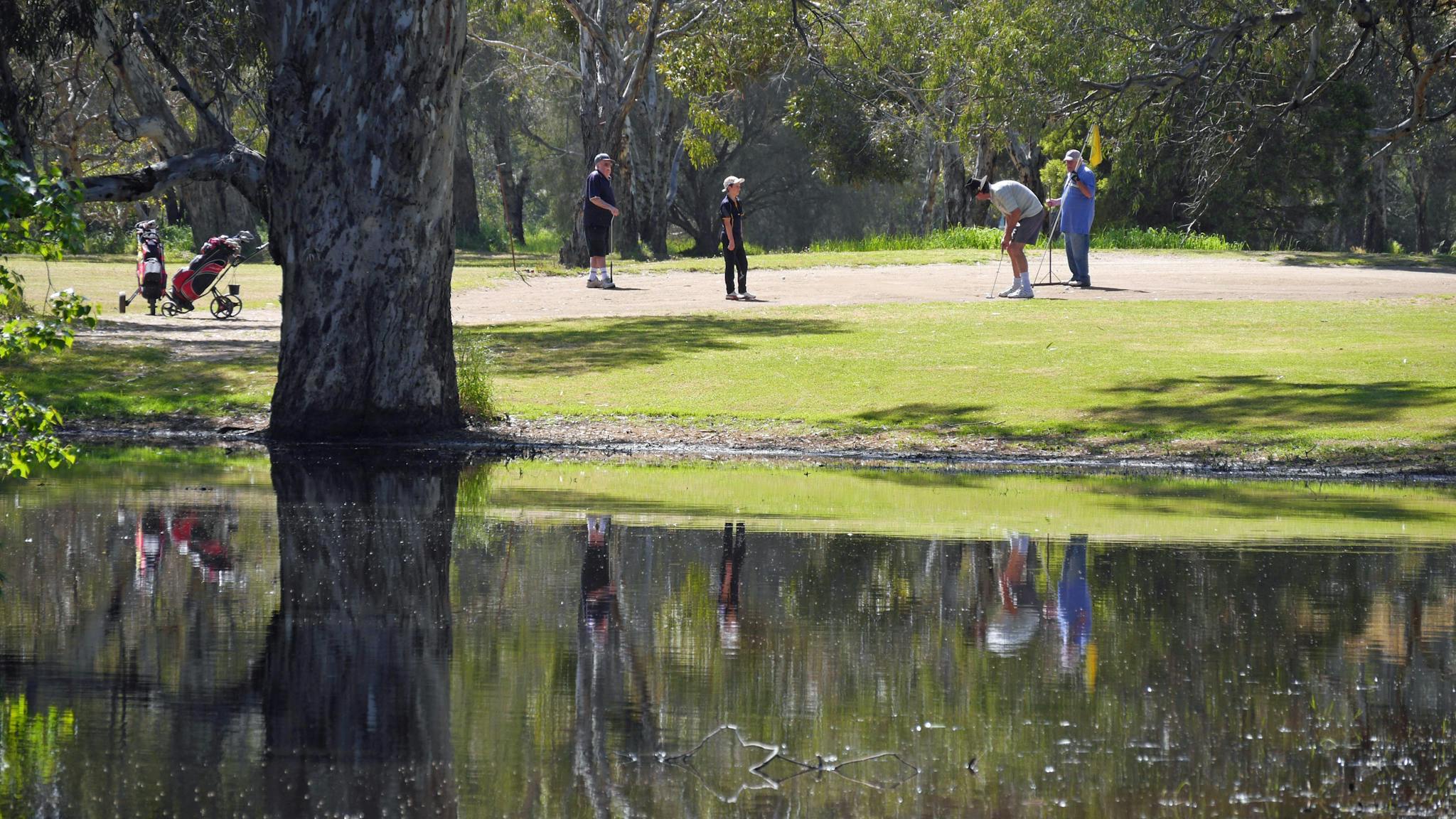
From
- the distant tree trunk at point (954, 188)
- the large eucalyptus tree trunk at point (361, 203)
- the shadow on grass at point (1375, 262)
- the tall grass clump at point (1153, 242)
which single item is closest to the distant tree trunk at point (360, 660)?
the large eucalyptus tree trunk at point (361, 203)

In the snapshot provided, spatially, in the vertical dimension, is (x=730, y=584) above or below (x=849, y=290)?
below

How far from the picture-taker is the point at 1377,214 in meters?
52.9

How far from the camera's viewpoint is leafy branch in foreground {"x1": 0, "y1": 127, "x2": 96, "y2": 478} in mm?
6309

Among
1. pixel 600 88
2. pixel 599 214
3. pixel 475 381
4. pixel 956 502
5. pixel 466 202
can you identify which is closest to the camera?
pixel 956 502

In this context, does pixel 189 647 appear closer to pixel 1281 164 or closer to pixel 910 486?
pixel 910 486

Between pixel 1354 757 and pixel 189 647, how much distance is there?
13.6ft

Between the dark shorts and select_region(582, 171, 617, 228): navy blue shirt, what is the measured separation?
0.04 m

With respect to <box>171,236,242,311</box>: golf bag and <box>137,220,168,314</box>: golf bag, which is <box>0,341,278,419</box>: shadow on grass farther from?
<box>137,220,168,314</box>: golf bag

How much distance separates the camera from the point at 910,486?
1267 centimetres

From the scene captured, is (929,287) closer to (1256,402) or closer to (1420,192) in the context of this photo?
(1256,402)

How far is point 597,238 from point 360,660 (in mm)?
20638

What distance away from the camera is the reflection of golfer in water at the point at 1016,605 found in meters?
7.15

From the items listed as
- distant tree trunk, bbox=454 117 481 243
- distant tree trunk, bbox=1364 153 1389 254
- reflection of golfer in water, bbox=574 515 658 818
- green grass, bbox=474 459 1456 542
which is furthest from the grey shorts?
distant tree trunk, bbox=454 117 481 243

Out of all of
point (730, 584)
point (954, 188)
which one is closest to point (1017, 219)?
point (730, 584)
